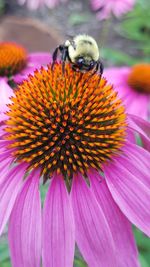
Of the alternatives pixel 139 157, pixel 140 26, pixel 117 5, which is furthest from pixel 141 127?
pixel 140 26

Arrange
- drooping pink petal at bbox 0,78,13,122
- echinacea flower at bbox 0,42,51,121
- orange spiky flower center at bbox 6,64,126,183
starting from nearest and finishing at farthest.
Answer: orange spiky flower center at bbox 6,64,126,183 → drooping pink petal at bbox 0,78,13,122 → echinacea flower at bbox 0,42,51,121

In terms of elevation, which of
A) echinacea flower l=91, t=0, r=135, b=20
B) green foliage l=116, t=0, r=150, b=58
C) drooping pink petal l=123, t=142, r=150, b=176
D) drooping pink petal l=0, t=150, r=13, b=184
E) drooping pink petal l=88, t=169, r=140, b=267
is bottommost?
drooping pink petal l=88, t=169, r=140, b=267

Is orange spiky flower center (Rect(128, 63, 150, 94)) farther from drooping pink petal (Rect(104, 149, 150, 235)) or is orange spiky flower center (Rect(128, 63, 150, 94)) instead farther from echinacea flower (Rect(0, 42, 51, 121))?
drooping pink petal (Rect(104, 149, 150, 235))

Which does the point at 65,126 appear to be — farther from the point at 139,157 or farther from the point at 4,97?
the point at 4,97

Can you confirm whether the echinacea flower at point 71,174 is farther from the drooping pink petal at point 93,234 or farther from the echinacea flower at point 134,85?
the echinacea flower at point 134,85

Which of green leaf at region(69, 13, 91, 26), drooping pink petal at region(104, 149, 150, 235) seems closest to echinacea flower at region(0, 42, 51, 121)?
drooping pink petal at region(104, 149, 150, 235)

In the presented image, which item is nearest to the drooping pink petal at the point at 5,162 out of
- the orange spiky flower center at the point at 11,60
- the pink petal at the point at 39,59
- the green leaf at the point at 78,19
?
the orange spiky flower center at the point at 11,60
